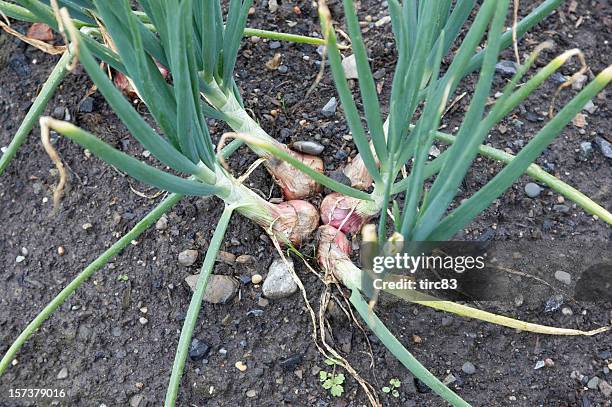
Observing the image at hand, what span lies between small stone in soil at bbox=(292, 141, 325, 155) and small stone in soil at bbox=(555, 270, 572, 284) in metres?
0.59

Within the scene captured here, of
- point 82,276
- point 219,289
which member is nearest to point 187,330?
point 82,276

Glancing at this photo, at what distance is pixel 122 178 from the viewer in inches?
59.8

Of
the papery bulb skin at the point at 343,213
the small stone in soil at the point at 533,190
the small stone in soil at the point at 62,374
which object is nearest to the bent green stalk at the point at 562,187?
the papery bulb skin at the point at 343,213

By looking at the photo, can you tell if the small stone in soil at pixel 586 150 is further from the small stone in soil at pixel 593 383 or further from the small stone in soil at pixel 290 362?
the small stone in soil at pixel 290 362

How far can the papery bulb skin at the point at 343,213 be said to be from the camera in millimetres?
1293

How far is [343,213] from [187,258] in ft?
1.19

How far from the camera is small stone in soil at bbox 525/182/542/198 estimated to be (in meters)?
1.44

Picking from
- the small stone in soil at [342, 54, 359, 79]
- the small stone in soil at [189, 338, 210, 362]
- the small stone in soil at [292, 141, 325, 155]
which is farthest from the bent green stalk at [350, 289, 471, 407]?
the small stone in soil at [342, 54, 359, 79]

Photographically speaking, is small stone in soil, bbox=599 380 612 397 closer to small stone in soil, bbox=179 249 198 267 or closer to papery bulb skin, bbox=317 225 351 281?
papery bulb skin, bbox=317 225 351 281

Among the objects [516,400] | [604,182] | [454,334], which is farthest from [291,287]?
[604,182]

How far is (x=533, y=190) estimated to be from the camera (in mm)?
1440

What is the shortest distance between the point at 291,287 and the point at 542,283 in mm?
534

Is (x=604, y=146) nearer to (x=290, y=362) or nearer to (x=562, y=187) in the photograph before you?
(x=562, y=187)

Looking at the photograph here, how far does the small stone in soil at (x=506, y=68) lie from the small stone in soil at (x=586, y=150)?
25 centimetres
